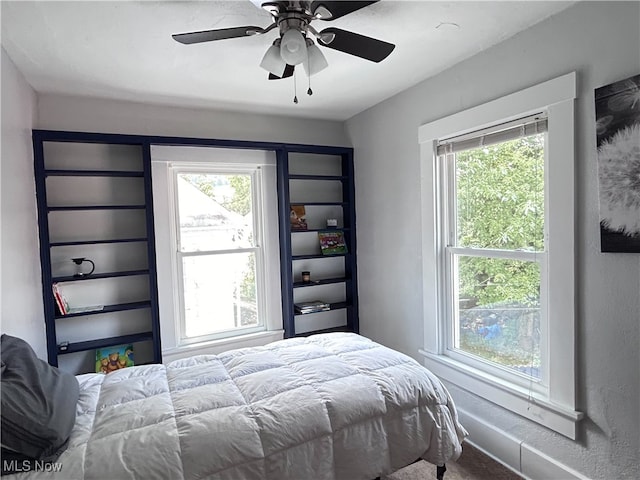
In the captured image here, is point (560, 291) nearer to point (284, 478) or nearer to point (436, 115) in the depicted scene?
point (436, 115)

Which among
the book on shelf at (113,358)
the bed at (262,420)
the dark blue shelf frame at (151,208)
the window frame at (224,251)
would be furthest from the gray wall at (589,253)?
the book on shelf at (113,358)

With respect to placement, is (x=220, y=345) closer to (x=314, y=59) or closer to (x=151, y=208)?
(x=151, y=208)

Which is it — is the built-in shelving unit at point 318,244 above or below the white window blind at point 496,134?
below

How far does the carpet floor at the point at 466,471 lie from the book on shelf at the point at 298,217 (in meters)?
2.06

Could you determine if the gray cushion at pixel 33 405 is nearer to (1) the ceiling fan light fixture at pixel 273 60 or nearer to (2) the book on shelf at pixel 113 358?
(2) the book on shelf at pixel 113 358

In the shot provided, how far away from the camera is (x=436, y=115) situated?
8.50 ft

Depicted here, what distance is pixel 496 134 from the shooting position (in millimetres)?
2201

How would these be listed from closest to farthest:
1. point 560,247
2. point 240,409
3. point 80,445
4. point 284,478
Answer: point 80,445 → point 284,478 → point 240,409 → point 560,247

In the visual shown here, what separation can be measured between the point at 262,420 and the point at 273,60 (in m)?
1.58

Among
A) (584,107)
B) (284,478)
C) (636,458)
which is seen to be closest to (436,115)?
(584,107)

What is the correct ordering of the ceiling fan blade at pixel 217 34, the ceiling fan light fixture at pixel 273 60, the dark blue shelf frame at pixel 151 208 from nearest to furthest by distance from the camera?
the ceiling fan blade at pixel 217 34 < the ceiling fan light fixture at pixel 273 60 < the dark blue shelf frame at pixel 151 208

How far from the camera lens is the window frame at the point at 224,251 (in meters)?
3.16

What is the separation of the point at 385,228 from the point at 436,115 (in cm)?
99

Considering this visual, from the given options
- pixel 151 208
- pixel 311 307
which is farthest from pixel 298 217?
pixel 151 208
